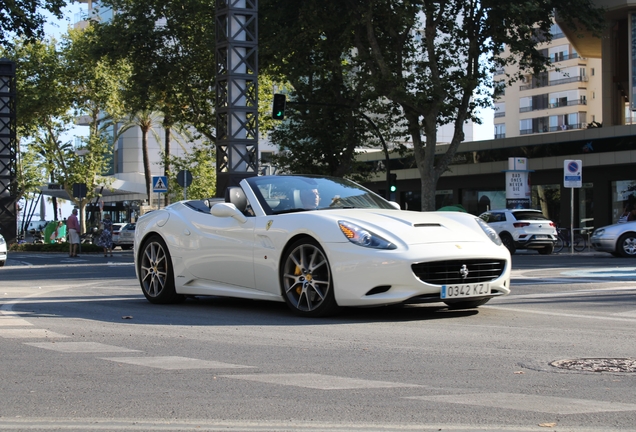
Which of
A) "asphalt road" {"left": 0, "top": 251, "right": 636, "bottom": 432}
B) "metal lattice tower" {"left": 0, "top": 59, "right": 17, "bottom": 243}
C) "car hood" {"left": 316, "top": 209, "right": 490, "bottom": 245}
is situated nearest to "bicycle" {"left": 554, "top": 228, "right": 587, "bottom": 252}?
"asphalt road" {"left": 0, "top": 251, "right": 636, "bottom": 432}

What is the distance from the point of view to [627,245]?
26.6m

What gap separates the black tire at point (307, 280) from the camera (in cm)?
909

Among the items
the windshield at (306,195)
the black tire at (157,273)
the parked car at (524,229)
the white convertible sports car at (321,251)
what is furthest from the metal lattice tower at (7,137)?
the windshield at (306,195)

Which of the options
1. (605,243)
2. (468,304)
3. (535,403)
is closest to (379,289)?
(468,304)

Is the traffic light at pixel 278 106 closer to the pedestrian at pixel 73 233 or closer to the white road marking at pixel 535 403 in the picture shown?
the pedestrian at pixel 73 233

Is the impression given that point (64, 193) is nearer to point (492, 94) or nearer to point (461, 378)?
point (492, 94)

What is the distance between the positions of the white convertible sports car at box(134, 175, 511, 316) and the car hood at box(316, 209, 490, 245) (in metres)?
0.01

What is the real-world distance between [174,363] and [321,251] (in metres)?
2.90

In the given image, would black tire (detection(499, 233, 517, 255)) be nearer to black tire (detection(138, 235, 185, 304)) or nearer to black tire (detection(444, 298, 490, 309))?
black tire (detection(138, 235, 185, 304))

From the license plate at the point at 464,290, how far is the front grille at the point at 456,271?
0.15ft

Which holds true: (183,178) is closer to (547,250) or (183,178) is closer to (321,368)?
(547,250)

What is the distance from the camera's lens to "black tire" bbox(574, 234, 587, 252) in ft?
117

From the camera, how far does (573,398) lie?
507 centimetres

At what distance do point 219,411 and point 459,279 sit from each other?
14.7 ft
